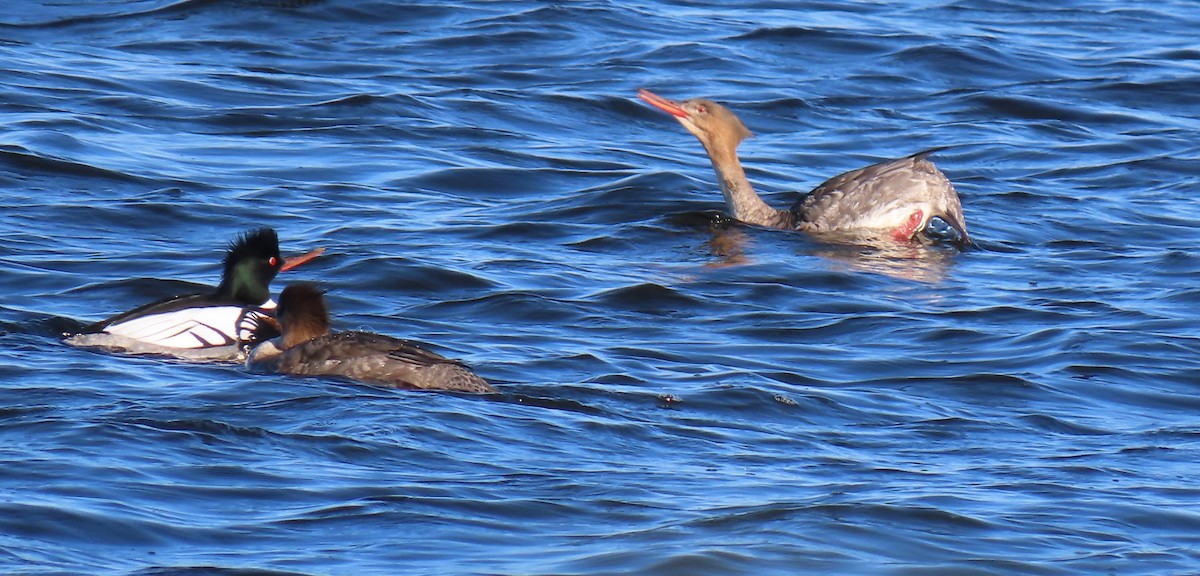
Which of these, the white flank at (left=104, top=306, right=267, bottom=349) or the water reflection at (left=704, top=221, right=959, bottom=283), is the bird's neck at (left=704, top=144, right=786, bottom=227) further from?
the white flank at (left=104, top=306, right=267, bottom=349)

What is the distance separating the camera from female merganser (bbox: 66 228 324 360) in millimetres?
9297

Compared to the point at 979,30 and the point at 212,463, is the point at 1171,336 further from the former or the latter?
the point at 979,30

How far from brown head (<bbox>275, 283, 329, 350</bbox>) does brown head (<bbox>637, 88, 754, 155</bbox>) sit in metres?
4.99

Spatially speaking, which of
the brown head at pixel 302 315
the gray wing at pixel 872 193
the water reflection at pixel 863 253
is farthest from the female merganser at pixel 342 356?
the gray wing at pixel 872 193

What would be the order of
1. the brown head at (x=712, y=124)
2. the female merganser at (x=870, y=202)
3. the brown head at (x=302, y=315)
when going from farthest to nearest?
the brown head at (x=712, y=124)
the female merganser at (x=870, y=202)
the brown head at (x=302, y=315)

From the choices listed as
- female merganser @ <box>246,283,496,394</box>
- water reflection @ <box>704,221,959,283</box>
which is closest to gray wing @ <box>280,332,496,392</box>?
female merganser @ <box>246,283,496,394</box>

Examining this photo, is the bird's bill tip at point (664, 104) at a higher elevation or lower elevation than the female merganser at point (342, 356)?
higher

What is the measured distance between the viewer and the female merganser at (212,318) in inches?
366

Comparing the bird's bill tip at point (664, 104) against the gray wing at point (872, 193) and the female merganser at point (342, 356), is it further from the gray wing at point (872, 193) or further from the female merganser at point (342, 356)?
the female merganser at point (342, 356)

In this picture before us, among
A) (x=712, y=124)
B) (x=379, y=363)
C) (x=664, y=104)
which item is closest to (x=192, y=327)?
(x=379, y=363)

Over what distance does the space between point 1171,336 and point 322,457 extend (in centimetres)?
497

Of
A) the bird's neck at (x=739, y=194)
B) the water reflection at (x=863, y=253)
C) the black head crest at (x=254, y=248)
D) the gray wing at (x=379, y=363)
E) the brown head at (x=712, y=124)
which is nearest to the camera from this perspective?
the gray wing at (x=379, y=363)

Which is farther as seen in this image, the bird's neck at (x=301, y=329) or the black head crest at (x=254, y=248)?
the black head crest at (x=254, y=248)

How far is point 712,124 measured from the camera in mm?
13922
